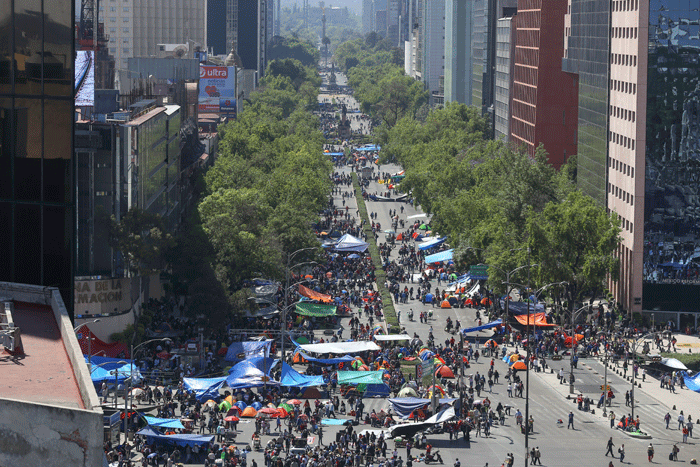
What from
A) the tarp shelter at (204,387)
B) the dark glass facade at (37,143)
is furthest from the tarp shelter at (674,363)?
the dark glass facade at (37,143)

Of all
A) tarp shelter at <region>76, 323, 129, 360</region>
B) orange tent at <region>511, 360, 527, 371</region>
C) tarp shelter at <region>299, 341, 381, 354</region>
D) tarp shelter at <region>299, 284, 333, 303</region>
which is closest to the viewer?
tarp shelter at <region>76, 323, 129, 360</region>

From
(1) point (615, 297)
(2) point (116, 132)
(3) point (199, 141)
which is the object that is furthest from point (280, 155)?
(2) point (116, 132)

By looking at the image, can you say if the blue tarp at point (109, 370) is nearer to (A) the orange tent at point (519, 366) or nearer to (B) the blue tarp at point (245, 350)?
(B) the blue tarp at point (245, 350)

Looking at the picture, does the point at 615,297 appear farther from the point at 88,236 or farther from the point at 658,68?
the point at 88,236

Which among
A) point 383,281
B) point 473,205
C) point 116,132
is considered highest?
point 116,132

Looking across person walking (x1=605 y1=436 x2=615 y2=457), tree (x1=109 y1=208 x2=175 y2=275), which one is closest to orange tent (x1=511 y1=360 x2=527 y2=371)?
person walking (x1=605 y1=436 x2=615 y2=457)

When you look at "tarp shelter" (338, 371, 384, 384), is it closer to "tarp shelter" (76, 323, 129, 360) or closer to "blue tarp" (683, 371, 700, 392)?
"tarp shelter" (76, 323, 129, 360)

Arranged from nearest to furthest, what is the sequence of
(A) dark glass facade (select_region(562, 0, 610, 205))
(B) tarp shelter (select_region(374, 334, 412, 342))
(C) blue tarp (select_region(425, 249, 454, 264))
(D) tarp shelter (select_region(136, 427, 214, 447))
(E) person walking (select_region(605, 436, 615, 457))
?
(D) tarp shelter (select_region(136, 427, 214, 447)) < (E) person walking (select_region(605, 436, 615, 457)) < (B) tarp shelter (select_region(374, 334, 412, 342)) < (A) dark glass facade (select_region(562, 0, 610, 205)) < (C) blue tarp (select_region(425, 249, 454, 264))
